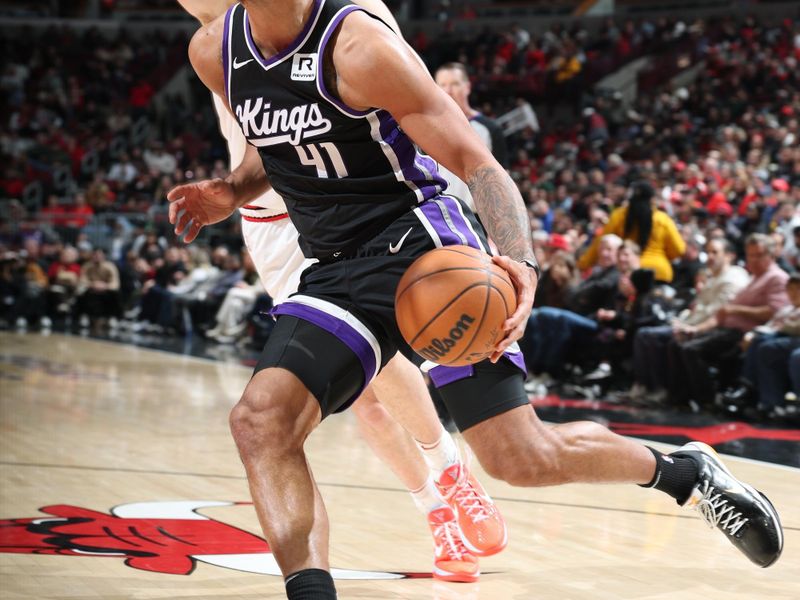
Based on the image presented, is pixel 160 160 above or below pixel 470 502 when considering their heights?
below

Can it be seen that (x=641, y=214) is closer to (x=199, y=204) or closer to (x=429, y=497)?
(x=429, y=497)

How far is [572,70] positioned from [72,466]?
62.8 ft

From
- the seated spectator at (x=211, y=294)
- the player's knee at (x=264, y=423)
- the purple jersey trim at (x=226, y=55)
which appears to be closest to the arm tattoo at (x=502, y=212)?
the player's knee at (x=264, y=423)

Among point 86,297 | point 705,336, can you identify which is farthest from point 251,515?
point 86,297

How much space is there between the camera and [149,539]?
393 cm

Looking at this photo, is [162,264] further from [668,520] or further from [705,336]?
[668,520]

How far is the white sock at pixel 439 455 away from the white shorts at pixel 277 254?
0.79 m

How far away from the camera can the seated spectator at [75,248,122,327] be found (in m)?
16.7

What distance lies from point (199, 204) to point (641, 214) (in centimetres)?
671

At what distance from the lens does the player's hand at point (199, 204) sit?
10.6 ft

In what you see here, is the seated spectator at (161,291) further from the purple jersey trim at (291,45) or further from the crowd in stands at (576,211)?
the purple jersey trim at (291,45)

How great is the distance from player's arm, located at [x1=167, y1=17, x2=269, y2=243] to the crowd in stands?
4880mm

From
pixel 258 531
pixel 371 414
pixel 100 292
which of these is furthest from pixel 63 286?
pixel 371 414

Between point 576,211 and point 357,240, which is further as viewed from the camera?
point 576,211
